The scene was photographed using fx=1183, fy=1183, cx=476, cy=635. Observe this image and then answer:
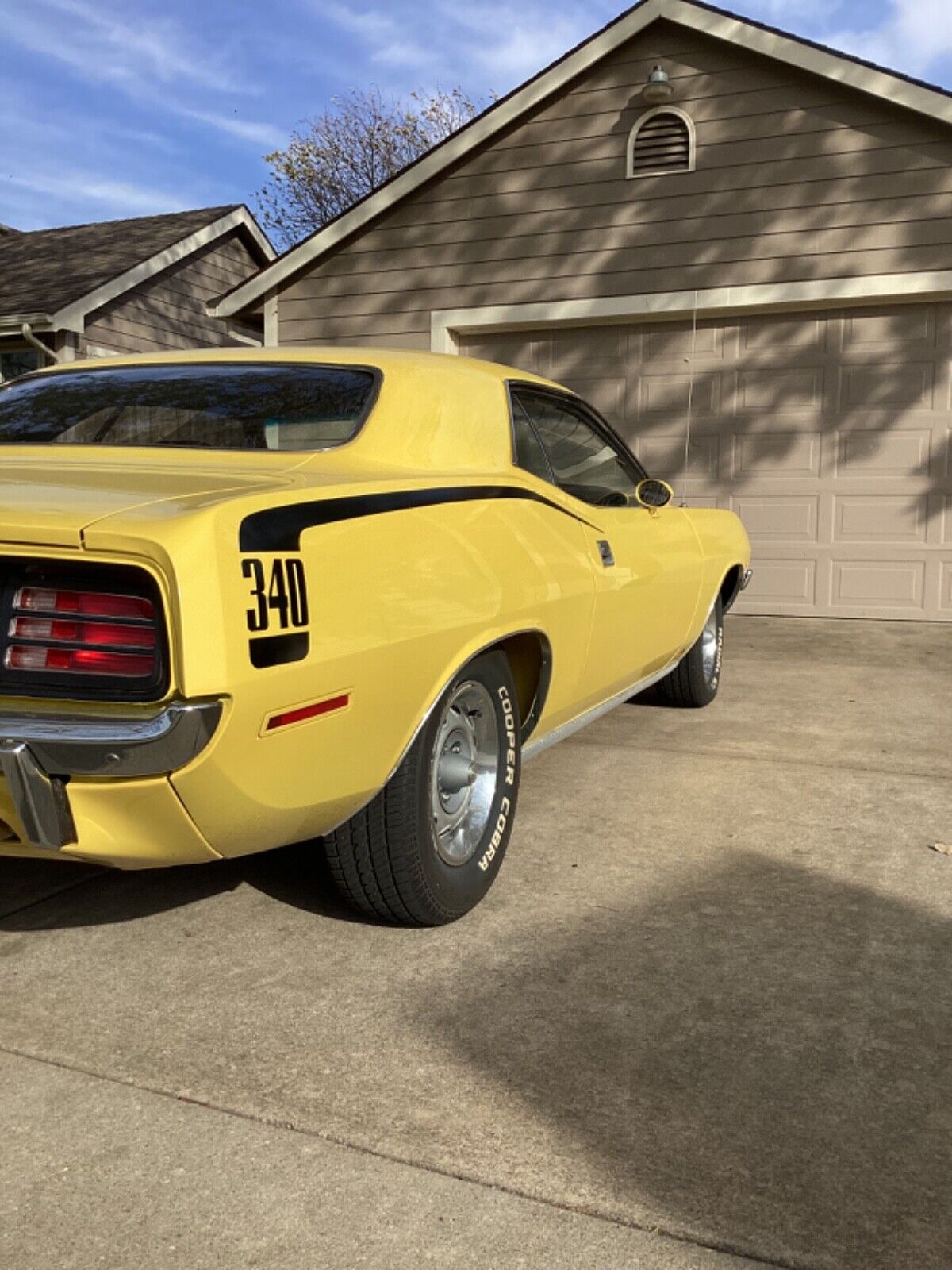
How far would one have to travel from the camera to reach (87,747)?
2219 mm

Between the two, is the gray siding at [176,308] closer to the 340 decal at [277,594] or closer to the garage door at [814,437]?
the garage door at [814,437]

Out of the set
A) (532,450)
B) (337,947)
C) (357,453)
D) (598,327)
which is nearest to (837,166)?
(598,327)

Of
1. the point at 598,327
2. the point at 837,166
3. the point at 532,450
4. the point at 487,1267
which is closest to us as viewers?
the point at 487,1267

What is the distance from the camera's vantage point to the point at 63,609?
7.46 feet

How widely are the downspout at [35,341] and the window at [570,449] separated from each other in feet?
36.7

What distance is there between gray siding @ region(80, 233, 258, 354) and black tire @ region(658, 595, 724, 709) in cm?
1142

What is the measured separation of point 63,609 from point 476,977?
1293 mm

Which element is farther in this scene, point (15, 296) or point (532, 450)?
A: point (15, 296)

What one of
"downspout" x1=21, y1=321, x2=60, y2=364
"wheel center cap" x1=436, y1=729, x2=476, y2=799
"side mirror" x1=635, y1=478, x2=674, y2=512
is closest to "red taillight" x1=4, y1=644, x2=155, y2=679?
"wheel center cap" x1=436, y1=729, x2=476, y2=799

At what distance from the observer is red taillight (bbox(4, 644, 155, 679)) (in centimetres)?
225

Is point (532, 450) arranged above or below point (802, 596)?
above

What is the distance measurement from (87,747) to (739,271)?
8.16 metres

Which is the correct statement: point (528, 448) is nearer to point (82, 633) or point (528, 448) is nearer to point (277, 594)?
point (277, 594)

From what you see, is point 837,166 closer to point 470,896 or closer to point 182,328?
point 470,896
